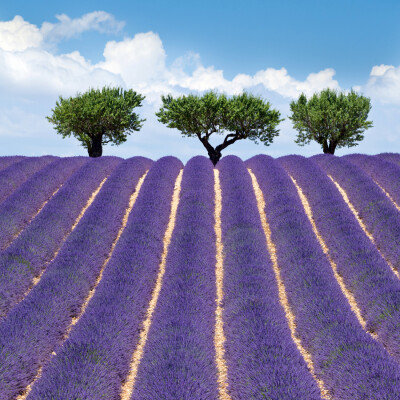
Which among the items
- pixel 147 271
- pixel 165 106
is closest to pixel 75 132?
pixel 165 106

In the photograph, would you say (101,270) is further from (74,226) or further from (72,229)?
(74,226)

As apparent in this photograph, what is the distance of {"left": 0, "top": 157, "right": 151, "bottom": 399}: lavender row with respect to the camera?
719 centimetres

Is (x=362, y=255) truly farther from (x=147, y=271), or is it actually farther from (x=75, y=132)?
(x=75, y=132)

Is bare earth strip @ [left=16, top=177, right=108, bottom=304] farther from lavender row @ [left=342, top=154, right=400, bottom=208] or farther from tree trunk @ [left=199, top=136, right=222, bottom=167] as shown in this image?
tree trunk @ [left=199, top=136, right=222, bottom=167]

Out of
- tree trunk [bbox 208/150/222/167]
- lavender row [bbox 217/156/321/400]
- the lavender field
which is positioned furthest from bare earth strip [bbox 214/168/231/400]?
tree trunk [bbox 208/150/222/167]

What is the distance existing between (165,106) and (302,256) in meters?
33.6

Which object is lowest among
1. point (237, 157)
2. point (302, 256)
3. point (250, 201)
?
point (302, 256)

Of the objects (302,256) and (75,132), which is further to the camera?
(75,132)

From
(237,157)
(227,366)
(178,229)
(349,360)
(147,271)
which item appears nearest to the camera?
(349,360)

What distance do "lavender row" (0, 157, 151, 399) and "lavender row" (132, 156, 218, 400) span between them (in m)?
2.10

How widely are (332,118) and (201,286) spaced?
1392 inches

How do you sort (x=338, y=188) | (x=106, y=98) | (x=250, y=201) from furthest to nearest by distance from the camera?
1. (x=106, y=98)
2. (x=338, y=188)
3. (x=250, y=201)

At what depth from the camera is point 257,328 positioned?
770 centimetres

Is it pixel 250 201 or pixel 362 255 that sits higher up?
pixel 250 201
